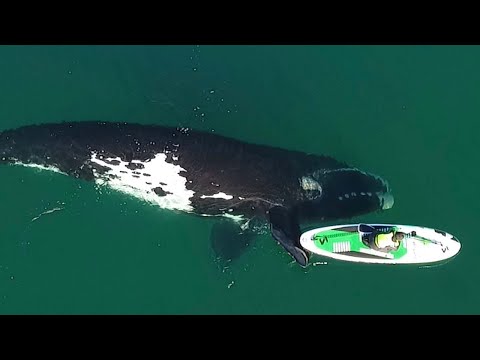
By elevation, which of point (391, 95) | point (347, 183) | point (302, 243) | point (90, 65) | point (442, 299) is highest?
point (90, 65)

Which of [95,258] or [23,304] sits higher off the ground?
[95,258]

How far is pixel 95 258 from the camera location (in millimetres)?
14000

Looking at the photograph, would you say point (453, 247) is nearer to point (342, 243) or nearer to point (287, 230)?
point (342, 243)

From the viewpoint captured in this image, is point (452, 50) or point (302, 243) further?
point (452, 50)

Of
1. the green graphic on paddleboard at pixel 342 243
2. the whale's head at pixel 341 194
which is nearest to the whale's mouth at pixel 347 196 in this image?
the whale's head at pixel 341 194

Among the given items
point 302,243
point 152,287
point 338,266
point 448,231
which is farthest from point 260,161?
point 448,231

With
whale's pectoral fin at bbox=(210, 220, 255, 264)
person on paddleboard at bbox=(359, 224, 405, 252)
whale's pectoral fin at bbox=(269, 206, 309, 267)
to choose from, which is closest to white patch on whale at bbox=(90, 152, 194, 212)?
whale's pectoral fin at bbox=(210, 220, 255, 264)

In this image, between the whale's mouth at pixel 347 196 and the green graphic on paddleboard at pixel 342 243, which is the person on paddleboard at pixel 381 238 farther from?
the whale's mouth at pixel 347 196

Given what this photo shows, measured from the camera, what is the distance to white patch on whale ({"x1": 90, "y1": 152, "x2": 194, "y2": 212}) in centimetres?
1320

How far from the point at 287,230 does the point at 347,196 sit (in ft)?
6.71

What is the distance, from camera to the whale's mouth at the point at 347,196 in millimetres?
13891

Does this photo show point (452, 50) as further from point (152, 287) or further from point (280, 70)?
point (152, 287)

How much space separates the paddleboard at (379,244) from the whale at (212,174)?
599 millimetres

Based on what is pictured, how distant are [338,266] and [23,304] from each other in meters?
7.98
